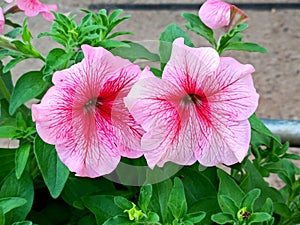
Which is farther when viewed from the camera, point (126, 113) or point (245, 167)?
point (245, 167)

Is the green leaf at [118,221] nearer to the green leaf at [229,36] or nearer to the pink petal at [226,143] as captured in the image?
Answer: the pink petal at [226,143]

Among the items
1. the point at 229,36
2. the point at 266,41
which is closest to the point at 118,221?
the point at 229,36

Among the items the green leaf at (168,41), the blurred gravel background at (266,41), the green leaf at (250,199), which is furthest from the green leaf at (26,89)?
the blurred gravel background at (266,41)

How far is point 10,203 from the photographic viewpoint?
1.76ft

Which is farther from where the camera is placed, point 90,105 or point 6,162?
point 6,162

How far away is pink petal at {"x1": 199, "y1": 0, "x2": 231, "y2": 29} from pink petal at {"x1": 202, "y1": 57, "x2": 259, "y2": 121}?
10 cm

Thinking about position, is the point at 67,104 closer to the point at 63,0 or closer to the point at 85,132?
the point at 85,132

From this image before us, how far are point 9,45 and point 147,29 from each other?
1388 millimetres

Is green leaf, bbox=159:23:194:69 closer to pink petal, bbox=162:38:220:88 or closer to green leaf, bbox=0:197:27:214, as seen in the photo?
pink petal, bbox=162:38:220:88

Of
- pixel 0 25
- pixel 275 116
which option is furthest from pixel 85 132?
pixel 275 116

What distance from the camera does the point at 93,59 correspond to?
0.48 meters

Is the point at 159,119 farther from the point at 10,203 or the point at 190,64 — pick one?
the point at 10,203

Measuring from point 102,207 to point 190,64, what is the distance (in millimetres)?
181

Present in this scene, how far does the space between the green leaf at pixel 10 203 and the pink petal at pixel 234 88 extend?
0.20 metres
